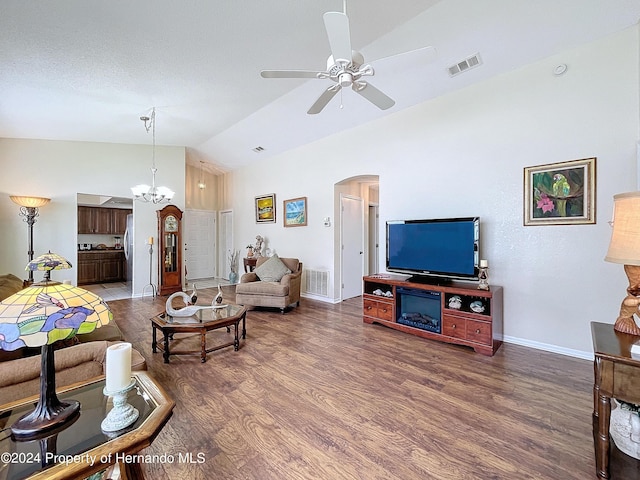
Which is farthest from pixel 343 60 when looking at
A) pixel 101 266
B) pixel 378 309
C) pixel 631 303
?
pixel 101 266

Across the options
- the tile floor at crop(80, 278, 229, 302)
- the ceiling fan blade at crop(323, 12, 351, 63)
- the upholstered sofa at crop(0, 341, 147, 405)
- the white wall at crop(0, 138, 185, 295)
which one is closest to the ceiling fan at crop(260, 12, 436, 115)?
the ceiling fan blade at crop(323, 12, 351, 63)

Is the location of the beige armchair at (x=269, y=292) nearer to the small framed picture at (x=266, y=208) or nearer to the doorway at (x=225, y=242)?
the small framed picture at (x=266, y=208)

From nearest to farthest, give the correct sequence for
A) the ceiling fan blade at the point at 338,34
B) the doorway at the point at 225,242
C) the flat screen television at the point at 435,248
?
1. the ceiling fan blade at the point at 338,34
2. the flat screen television at the point at 435,248
3. the doorway at the point at 225,242

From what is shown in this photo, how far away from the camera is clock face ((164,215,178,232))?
20.2ft

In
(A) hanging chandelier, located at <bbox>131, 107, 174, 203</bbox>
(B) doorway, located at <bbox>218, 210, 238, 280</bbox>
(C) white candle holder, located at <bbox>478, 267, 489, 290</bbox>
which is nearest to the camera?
(C) white candle holder, located at <bbox>478, 267, 489, 290</bbox>

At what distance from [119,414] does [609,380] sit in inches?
90.7

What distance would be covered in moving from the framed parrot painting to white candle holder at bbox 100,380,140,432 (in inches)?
155

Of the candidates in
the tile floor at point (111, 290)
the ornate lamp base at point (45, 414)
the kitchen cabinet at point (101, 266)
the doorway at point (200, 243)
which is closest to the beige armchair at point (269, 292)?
the tile floor at point (111, 290)

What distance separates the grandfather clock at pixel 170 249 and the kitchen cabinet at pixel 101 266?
2319mm

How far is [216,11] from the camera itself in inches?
96.7

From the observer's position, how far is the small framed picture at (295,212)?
5788mm

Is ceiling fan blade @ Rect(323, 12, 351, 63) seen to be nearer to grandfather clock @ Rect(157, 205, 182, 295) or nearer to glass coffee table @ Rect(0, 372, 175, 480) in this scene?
glass coffee table @ Rect(0, 372, 175, 480)

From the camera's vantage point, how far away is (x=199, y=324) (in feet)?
9.45

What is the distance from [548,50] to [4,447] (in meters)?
5.04
